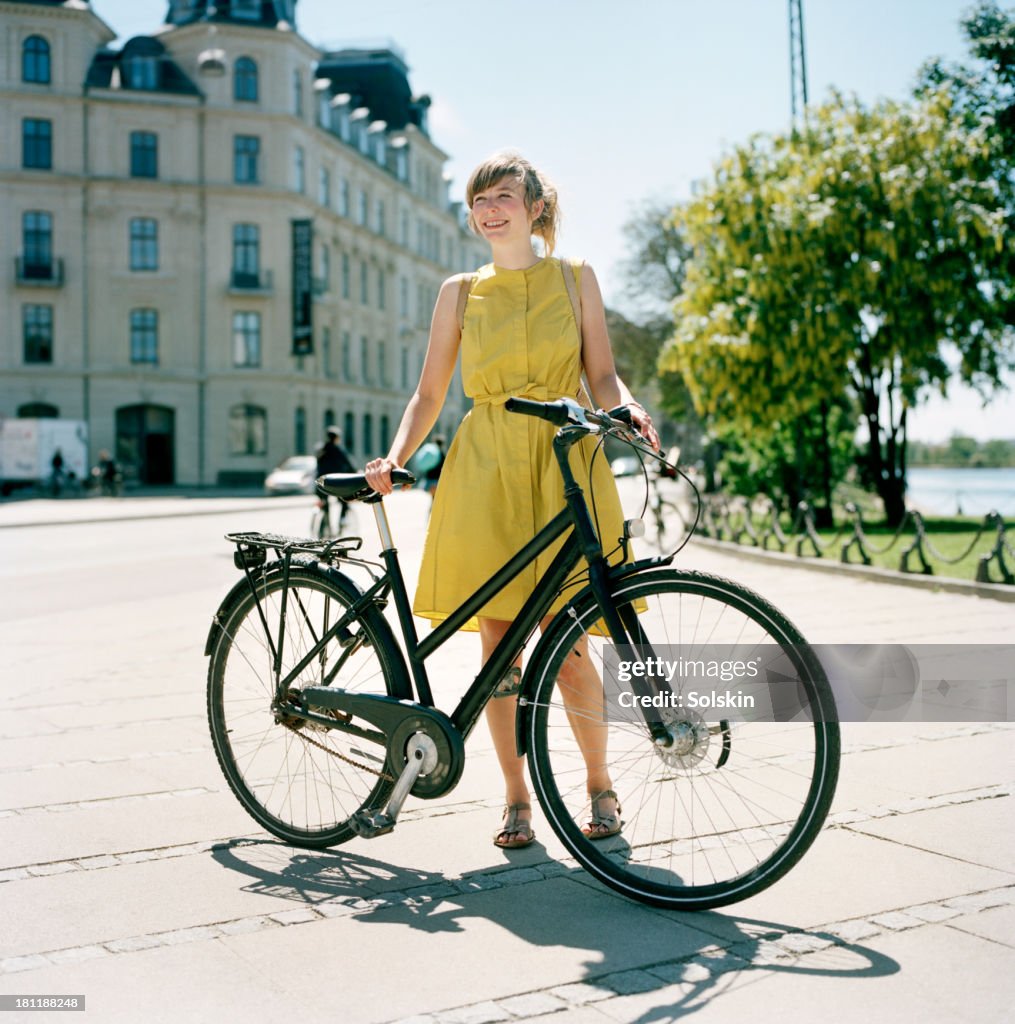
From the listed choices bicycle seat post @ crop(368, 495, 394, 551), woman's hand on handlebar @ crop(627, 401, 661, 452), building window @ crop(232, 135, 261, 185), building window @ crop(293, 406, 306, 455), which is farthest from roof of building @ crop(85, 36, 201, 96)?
woman's hand on handlebar @ crop(627, 401, 661, 452)

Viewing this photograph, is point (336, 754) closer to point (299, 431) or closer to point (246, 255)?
point (246, 255)

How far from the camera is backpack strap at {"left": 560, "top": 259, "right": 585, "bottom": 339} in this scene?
4.16 m

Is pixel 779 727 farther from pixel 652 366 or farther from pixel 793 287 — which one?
pixel 652 366

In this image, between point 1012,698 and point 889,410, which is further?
point 889,410

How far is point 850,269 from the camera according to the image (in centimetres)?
2277

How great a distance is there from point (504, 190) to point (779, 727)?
6.02 ft

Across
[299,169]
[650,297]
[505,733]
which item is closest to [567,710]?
[505,733]

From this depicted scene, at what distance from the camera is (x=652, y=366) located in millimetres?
51875

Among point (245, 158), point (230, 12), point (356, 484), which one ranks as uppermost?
point (230, 12)

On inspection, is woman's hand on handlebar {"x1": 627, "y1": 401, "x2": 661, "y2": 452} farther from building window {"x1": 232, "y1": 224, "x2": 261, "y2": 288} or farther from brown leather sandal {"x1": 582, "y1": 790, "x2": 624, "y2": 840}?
building window {"x1": 232, "y1": 224, "x2": 261, "y2": 288}

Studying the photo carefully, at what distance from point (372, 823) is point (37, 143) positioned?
53.5 meters

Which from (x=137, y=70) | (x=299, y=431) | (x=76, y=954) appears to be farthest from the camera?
(x=299, y=431)

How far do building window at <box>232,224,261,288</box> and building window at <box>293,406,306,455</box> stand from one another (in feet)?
19.0

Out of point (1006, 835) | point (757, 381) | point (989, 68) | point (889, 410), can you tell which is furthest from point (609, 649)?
point (989, 68)
